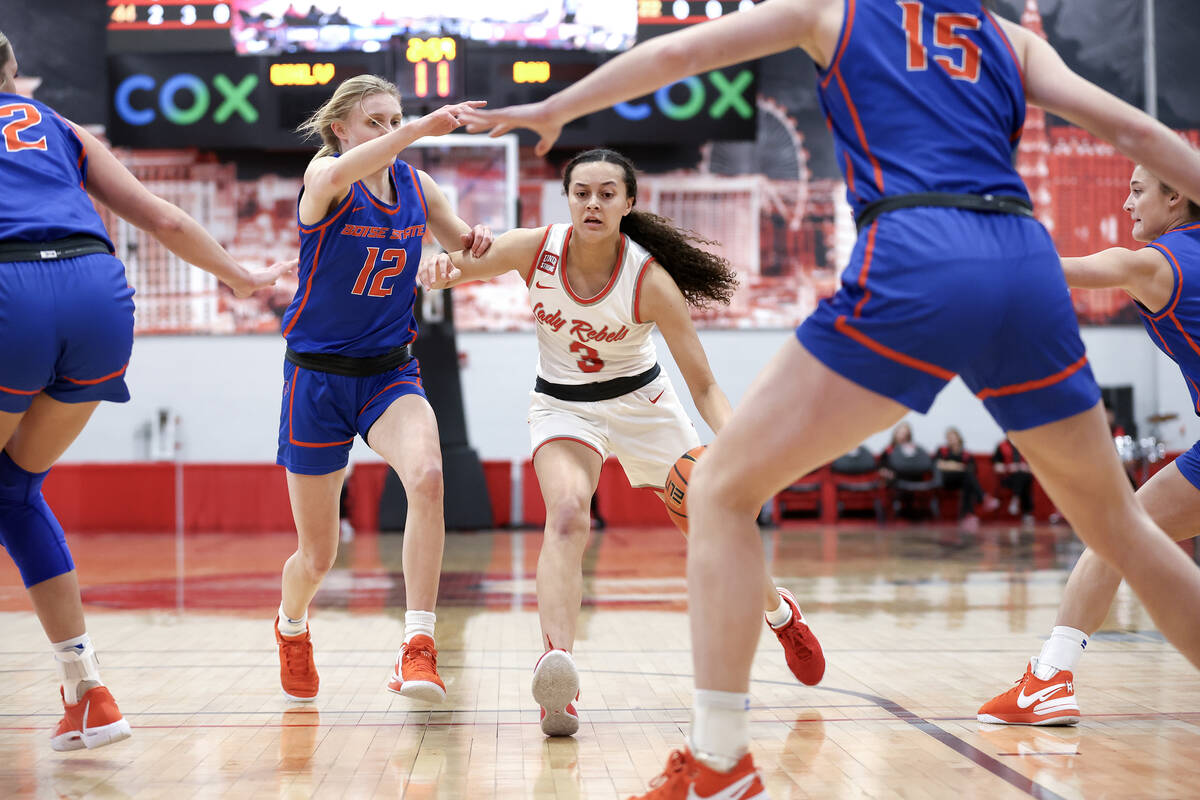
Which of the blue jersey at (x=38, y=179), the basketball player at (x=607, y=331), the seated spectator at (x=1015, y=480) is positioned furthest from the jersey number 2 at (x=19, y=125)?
the seated spectator at (x=1015, y=480)

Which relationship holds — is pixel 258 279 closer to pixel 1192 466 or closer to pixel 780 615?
pixel 780 615

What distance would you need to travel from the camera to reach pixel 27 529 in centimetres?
306

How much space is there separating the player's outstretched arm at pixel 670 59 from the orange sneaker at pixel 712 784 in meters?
1.29

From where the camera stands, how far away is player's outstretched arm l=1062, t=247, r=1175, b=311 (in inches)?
123

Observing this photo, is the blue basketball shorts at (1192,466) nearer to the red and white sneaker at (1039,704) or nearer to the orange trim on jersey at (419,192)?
the red and white sneaker at (1039,704)

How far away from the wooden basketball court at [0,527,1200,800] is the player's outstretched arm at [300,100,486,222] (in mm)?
1686

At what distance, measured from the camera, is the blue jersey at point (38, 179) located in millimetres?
2756

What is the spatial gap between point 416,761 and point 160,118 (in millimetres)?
11702

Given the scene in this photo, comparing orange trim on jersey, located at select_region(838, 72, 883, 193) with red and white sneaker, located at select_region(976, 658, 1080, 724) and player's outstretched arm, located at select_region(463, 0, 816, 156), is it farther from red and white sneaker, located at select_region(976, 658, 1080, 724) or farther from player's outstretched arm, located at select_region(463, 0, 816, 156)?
red and white sneaker, located at select_region(976, 658, 1080, 724)

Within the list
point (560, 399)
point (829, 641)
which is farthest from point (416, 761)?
point (829, 641)

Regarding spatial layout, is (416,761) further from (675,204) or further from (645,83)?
(675,204)

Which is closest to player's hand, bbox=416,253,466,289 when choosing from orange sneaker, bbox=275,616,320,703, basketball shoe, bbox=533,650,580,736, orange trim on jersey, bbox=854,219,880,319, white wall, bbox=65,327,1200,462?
basketball shoe, bbox=533,650,580,736

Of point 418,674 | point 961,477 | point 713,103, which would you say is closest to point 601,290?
point 418,674

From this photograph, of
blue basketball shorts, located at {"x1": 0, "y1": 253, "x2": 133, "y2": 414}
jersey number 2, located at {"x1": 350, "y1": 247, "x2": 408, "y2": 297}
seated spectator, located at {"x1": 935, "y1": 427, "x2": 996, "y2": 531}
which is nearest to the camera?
blue basketball shorts, located at {"x1": 0, "y1": 253, "x2": 133, "y2": 414}
